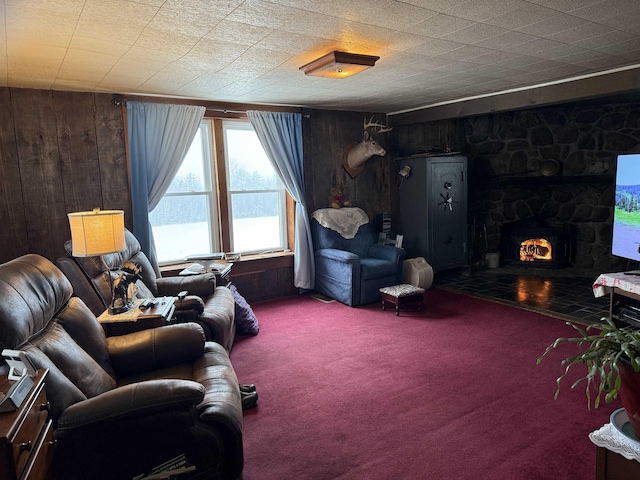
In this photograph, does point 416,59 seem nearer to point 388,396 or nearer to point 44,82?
point 388,396

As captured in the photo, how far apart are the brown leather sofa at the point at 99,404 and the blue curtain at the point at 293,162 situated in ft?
9.88

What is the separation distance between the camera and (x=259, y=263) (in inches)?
196

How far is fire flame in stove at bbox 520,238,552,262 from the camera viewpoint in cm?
616

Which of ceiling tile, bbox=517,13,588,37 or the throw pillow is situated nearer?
ceiling tile, bbox=517,13,588,37

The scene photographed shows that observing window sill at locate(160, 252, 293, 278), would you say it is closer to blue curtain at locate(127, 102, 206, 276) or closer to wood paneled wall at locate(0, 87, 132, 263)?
blue curtain at locate(127, 102, 206, 276)

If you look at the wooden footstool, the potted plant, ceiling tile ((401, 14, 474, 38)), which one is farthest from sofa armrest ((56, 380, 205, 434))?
the wooden footstool

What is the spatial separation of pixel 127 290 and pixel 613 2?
3.30 metres

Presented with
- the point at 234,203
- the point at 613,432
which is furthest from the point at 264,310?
the point at 613,432

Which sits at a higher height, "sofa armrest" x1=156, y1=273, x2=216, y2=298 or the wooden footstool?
"sofa armrest" x1=156, y1=273, x2=216, y2=298

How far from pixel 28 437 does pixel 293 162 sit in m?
4.10

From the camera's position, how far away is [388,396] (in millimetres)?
2779

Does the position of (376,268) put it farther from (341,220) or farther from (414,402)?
(414,402)

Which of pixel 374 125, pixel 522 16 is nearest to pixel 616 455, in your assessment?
pixel 522 16

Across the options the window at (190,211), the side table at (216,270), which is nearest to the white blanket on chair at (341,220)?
the window at (190,211)
